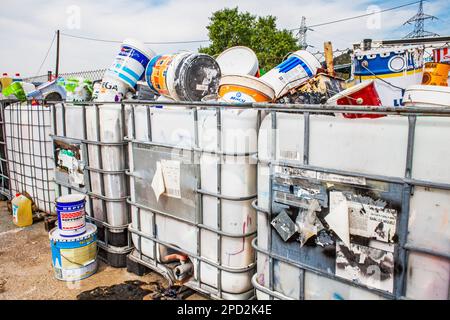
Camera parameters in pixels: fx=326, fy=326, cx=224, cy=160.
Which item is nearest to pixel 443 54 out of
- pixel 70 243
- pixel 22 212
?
pixel 70 243

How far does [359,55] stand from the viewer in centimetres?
454

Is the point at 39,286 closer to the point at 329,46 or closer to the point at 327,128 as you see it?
the point at 327,128

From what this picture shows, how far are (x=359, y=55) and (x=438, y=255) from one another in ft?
11.7

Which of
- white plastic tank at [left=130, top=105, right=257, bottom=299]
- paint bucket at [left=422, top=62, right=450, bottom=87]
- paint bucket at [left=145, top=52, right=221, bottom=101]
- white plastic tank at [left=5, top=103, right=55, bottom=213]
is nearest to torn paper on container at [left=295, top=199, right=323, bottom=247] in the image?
white plastic tank at [left=130, top=105, right=257, bottom=299]

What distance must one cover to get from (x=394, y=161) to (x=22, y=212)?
5.04 metres

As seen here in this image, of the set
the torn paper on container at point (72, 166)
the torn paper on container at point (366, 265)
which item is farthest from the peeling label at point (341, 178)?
the torn paper on container at point (72, 166)

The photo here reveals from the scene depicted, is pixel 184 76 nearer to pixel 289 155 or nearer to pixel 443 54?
pixel 289 155

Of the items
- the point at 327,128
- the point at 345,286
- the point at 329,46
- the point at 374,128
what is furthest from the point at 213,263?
the point at 329,46

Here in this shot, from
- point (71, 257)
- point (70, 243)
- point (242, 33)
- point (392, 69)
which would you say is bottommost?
point (71, 257)

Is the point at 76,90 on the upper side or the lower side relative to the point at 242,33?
lower

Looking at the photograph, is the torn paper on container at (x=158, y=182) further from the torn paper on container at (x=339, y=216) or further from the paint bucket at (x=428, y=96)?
the paint bucket at (x=428, y=96)

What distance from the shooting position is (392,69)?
3924 mm

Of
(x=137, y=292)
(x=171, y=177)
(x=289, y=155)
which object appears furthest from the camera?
(x=137, y=292)

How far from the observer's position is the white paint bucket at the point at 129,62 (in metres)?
3.54
